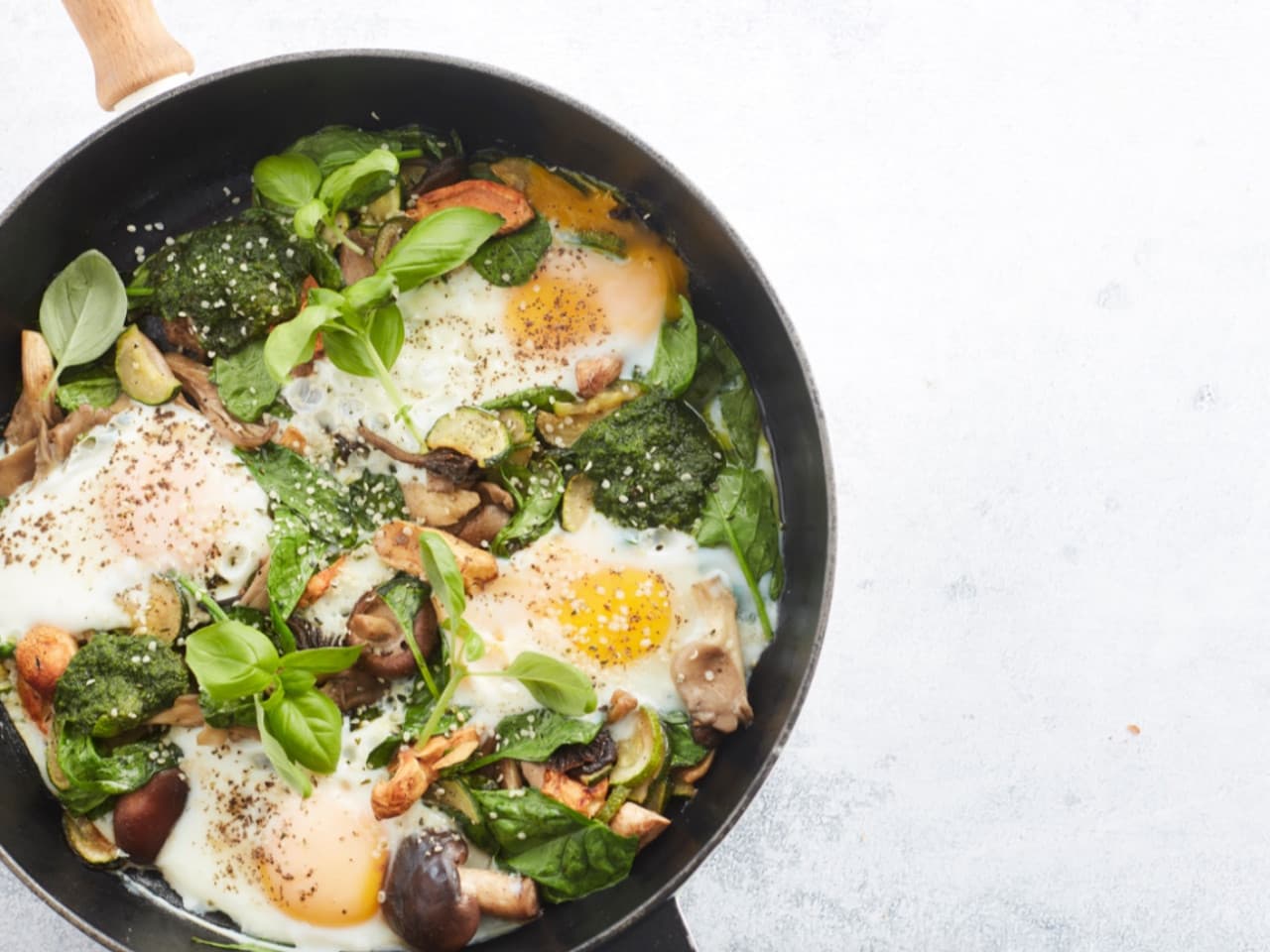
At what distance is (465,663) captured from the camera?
2.46 metres

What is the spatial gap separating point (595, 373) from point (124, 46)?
1170 mm

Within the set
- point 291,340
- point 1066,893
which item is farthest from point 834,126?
point 1066,893

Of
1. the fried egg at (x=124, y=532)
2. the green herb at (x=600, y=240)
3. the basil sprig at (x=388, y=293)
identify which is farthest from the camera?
the green herb at (x=600, y=240)

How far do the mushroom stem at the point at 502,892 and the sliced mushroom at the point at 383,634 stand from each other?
1.56ft

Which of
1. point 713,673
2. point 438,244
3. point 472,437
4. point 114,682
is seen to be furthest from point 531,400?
point 114,682

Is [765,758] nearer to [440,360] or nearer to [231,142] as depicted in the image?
[440,360]

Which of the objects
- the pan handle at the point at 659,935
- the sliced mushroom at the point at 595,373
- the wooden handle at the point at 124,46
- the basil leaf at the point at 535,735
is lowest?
the pan handle at the point at 659,935

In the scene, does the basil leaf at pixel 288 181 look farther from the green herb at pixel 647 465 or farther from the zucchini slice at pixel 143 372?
the green herb at pixel 647 465

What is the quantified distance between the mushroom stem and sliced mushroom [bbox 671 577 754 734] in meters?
0.52

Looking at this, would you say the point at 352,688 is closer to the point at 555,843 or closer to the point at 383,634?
the point at 383,634

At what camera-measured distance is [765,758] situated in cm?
238

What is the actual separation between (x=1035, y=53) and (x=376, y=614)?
2093mm

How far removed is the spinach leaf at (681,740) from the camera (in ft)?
8.56

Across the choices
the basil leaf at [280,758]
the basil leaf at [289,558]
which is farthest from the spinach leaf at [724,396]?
the basil leaf at [280,758]
